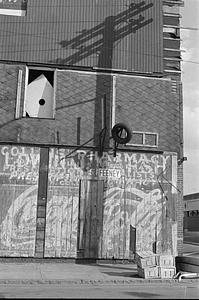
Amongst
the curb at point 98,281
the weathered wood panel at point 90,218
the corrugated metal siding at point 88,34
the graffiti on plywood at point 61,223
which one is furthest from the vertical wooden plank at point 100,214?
the corrugated metal siding at point 88,34

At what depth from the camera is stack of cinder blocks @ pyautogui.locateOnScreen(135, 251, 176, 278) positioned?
12.1m

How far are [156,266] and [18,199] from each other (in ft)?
19.2

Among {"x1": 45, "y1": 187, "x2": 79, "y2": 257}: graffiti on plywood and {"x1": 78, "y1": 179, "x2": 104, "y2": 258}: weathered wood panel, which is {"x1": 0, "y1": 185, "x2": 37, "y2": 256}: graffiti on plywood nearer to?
{"x1": 45, "y1": 187, "x2": 79, "y2": 257}: graffiti on plywood

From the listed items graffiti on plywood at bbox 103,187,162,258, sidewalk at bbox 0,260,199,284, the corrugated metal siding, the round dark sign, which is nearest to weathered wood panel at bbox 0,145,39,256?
sidewalk at bbox 0,260,199,284

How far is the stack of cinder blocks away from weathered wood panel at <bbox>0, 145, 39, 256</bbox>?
15.3ft

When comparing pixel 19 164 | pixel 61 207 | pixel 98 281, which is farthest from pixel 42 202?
pixel 98 281

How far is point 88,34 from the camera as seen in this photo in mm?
17328

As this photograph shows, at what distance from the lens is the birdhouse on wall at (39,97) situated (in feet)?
54.3

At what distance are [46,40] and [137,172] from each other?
6.71 meters

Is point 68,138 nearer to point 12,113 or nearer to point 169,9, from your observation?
point 12,113

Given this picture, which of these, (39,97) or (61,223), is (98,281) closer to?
(61,223)

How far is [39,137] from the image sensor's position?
16094 mm

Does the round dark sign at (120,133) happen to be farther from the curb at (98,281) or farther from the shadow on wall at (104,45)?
the curb at (98,281)

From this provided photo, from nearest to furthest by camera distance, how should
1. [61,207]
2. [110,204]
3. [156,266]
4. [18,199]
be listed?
1. [156,266]
2. [18,199]
3. [61,207]
4. [110,204]
